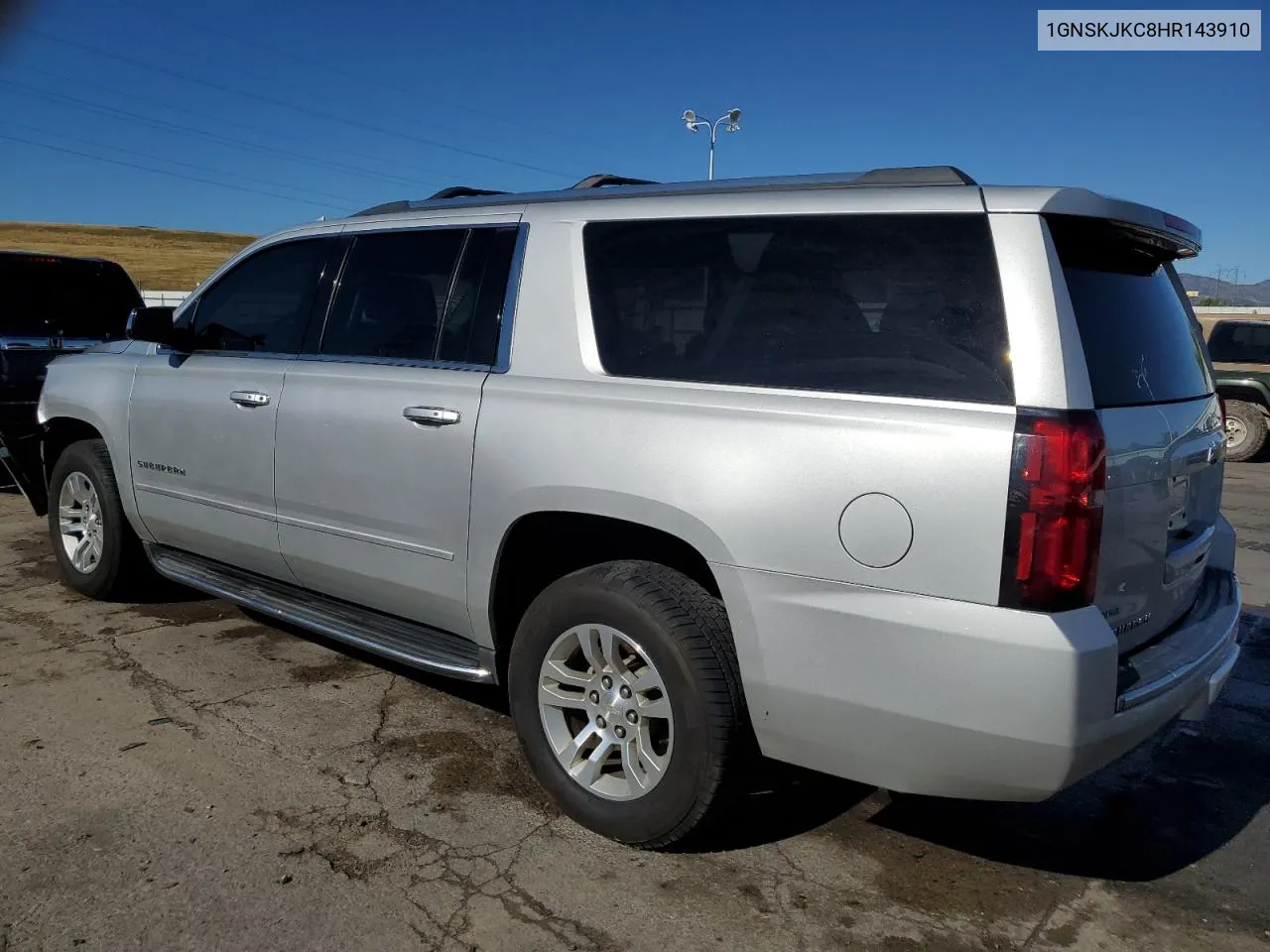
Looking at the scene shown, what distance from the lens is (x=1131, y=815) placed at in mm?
3410

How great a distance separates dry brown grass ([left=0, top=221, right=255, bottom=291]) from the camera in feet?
150

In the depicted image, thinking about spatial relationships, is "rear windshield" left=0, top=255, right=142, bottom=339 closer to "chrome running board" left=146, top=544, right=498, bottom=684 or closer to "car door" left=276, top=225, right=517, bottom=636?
"chrome running board" left=146, top=544, right=498, bottom=684

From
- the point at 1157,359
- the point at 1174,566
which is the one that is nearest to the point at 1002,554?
the point at 1174,566

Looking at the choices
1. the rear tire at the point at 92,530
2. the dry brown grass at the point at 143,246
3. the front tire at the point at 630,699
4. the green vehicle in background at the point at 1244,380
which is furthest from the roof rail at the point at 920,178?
the dry brown grass at the point at 143,246

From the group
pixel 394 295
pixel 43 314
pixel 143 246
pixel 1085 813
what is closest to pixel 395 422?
pixel 394 295

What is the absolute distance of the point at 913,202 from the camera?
8.80 ft

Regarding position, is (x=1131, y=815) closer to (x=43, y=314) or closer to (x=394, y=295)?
(x=394, y=295)

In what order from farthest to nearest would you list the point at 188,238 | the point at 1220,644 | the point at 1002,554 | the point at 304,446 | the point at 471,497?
the point at 188,238 → the point at 304,446 → the point at 471,497 → the point at 1220,644 → the point at 1002,554

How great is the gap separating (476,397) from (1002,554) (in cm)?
176

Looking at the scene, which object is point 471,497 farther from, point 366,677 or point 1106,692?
point 1106,692

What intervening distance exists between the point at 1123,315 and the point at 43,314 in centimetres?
779

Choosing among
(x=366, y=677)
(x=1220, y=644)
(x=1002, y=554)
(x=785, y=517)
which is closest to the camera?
(x=1002, y=554)

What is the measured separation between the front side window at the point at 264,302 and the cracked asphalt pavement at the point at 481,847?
1.48 m

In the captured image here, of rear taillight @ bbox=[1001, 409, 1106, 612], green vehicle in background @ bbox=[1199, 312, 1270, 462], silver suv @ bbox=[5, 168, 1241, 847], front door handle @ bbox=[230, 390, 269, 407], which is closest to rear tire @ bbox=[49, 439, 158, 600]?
front door handle @ bbox=[230, 390, 269, 407]
